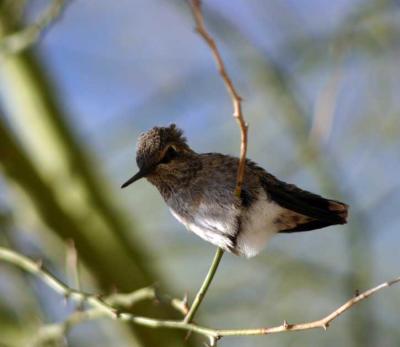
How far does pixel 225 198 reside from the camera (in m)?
3.28

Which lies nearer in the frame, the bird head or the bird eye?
the bird head

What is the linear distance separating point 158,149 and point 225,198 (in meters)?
0.45

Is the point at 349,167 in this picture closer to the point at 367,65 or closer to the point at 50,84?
the point at 367,65

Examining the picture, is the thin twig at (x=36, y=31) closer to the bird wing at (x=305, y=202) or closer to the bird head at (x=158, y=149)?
the bird head at (x=158, y=149)

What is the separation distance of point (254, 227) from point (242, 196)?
0.14 metres

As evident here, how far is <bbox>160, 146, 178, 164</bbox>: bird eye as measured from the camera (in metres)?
3.59

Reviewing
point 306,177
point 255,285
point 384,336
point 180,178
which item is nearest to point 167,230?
point 255,285

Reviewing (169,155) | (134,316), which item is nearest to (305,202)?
(169,155)

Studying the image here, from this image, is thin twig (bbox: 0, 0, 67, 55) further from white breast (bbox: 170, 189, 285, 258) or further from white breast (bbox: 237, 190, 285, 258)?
white breast (bbox: 237, 190, 285, 258)

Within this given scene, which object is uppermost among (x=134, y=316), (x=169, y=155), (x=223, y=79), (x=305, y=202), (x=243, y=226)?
(x=169, y=155)

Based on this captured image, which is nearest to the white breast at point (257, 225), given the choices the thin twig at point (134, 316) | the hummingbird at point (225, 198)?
the hummingbird at point (225, 198)

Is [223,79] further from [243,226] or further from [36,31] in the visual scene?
[36,31]

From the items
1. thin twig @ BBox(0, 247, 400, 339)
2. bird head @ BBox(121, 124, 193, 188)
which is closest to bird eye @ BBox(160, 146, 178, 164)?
bird head @ BBox(121, 124, 193, 188)

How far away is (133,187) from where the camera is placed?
8047 mm
